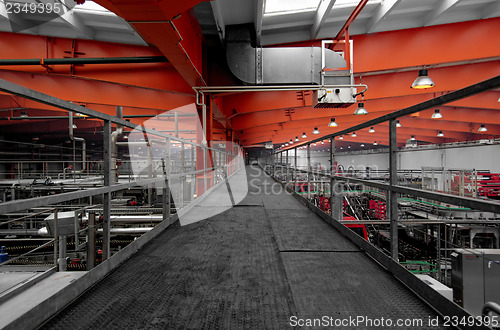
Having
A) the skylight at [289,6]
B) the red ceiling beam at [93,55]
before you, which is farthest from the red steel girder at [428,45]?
the red ceiling beam at [93,55]

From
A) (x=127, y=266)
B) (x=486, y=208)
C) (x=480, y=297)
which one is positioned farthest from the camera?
(x=480, y=297)

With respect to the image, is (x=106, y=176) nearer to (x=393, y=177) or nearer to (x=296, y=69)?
(x=393, y=177)

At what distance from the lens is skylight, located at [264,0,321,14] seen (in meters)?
4.91

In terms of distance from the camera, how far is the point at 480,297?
2.59 metres

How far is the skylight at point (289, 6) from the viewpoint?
491 cm

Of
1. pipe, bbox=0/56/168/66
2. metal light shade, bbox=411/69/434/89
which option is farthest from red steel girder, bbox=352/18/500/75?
pipe, bbox=0/56/168/66

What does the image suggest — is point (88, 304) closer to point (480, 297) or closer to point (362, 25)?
point (480, 297)

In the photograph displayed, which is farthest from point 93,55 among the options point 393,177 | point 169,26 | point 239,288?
point 393,177

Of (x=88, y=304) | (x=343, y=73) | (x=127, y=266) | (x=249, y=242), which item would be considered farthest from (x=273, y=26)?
(x=88, y=304)

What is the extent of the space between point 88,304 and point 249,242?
4.94ft

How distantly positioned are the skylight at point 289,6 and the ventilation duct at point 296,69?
2.25ft

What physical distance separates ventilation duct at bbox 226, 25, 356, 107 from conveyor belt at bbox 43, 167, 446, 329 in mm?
3690

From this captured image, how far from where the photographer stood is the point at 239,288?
1717 millimetres

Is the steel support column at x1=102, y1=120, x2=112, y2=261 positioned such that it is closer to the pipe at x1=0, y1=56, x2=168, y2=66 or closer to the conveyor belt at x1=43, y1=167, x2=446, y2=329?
the conveyor belt at x1=43, y1=167, x2=446, y2=329
